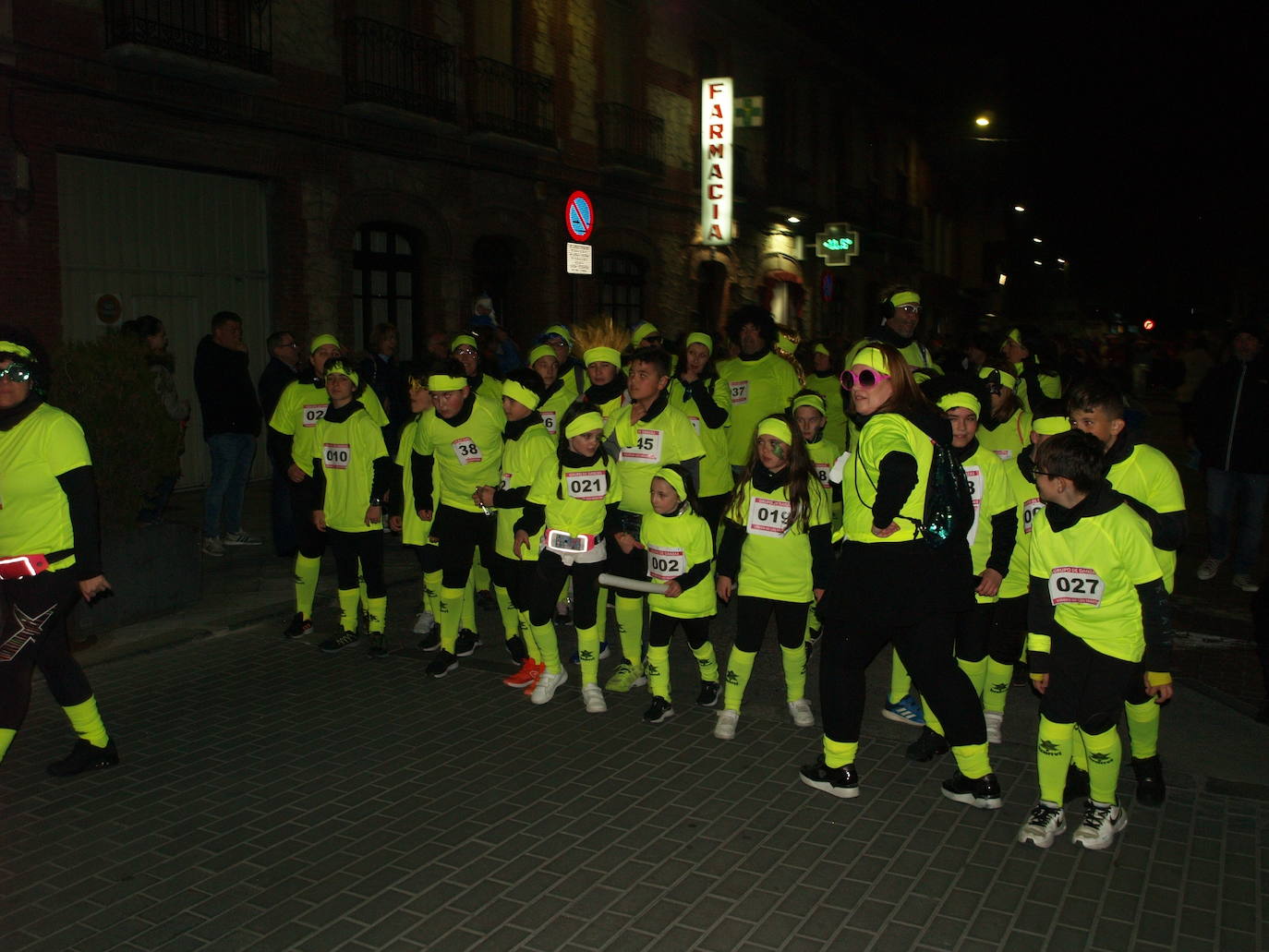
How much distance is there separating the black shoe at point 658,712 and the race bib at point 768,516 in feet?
3.58

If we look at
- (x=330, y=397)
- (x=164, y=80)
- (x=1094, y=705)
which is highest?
(x=164, y=80)

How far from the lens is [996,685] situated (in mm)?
5652

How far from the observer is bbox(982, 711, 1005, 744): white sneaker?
18.4 feet

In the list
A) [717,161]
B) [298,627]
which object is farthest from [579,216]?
[298,627]

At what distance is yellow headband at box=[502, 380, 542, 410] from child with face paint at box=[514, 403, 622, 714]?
0.62 m

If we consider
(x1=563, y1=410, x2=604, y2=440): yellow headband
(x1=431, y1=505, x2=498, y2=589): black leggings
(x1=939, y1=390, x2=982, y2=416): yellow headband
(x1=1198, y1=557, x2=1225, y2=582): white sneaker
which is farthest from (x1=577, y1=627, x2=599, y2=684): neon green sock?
(x1=1198, y1=557, x2=1225, y2=582): white sneaker

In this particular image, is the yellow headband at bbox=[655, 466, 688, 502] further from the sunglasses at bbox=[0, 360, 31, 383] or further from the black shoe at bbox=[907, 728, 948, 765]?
the sunglasses at bbox=[0, 360, 31, 383]

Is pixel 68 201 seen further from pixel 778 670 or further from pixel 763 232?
pixel 763 232

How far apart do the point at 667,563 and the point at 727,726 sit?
35.7 inches

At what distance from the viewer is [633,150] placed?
2152cm

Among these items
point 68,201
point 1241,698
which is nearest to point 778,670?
point 1241,698

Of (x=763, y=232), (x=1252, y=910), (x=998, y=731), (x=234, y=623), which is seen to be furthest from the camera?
(x=763, y=232)

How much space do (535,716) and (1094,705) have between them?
2.96 meters

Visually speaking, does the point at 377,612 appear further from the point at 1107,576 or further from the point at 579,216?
the point at 579,216
